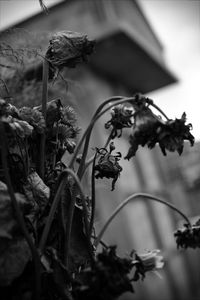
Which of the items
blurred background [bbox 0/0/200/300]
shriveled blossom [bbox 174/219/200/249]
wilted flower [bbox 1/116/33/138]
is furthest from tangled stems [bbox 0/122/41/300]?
blurred background [bbox 0/0/200/300]

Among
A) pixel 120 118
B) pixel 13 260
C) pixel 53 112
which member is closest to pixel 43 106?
pixel 53 112

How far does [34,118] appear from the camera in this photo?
0.63m

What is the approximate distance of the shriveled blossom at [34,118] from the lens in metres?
0.63

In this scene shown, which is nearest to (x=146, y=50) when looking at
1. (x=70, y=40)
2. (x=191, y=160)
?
(x=70, y=40)

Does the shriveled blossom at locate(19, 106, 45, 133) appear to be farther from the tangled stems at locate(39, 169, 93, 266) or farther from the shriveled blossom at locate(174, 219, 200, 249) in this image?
the shriveled blossom at locate(174, 219, 200, 249)

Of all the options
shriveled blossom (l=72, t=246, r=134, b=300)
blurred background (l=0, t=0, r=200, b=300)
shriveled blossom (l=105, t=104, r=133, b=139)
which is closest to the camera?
shriveled blossom (l=72, t=246, r=134, b=300)

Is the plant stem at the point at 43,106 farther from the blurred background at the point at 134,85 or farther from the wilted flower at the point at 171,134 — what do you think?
the blurred background at the point at 134,85

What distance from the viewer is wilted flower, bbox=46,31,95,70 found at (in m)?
0.64

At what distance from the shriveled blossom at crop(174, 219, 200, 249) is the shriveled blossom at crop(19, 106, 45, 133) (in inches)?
10.9

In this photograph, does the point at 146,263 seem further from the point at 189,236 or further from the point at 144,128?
the point at 144,128

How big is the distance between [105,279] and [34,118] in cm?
26

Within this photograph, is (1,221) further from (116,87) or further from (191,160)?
(191,160)

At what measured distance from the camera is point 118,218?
13.3 ft

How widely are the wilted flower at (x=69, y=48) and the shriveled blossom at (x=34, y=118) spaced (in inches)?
3.3
